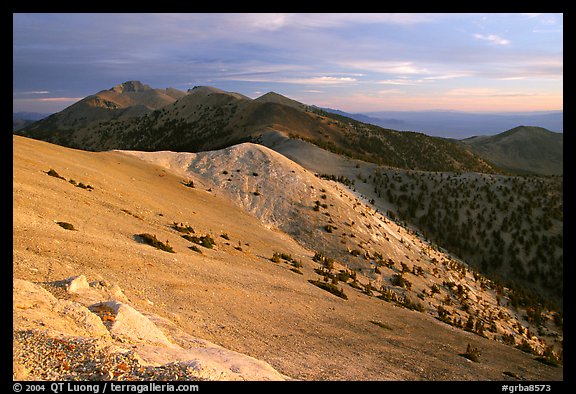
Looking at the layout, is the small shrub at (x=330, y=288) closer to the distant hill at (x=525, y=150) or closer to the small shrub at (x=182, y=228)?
the small shrub at (x=182, y=228)

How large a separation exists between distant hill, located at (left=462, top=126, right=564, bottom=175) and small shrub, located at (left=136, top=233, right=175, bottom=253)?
132 meters

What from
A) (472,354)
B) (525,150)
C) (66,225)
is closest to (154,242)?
(66,225)

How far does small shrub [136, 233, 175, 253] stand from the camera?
15916 millimetres

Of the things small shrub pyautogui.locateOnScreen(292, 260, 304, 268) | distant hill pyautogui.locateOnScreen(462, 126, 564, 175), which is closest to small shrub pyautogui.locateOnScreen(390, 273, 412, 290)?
small shrub pyautogui.locateOnScreen(292, 260, 304, 268)

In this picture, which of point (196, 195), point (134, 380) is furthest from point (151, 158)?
point (134, 380)

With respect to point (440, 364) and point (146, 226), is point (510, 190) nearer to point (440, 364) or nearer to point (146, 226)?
point (440, 364)

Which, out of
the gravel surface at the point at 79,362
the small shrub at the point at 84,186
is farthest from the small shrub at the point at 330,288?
the small shrub at the point at 84,186

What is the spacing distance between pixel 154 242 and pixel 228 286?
173 inches

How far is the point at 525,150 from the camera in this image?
140 metres

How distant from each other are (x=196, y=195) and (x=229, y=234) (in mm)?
7530

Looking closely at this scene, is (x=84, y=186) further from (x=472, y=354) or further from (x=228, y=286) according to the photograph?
(x=472, y=354)

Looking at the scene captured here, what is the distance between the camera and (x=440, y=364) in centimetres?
1202

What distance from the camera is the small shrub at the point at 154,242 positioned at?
15916 millimetres

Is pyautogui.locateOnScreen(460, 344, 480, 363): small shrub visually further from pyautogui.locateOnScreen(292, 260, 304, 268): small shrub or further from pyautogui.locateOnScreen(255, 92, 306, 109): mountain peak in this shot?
pyautogui.locateOnScreen(255, 92, 306, 109): mountain peak
